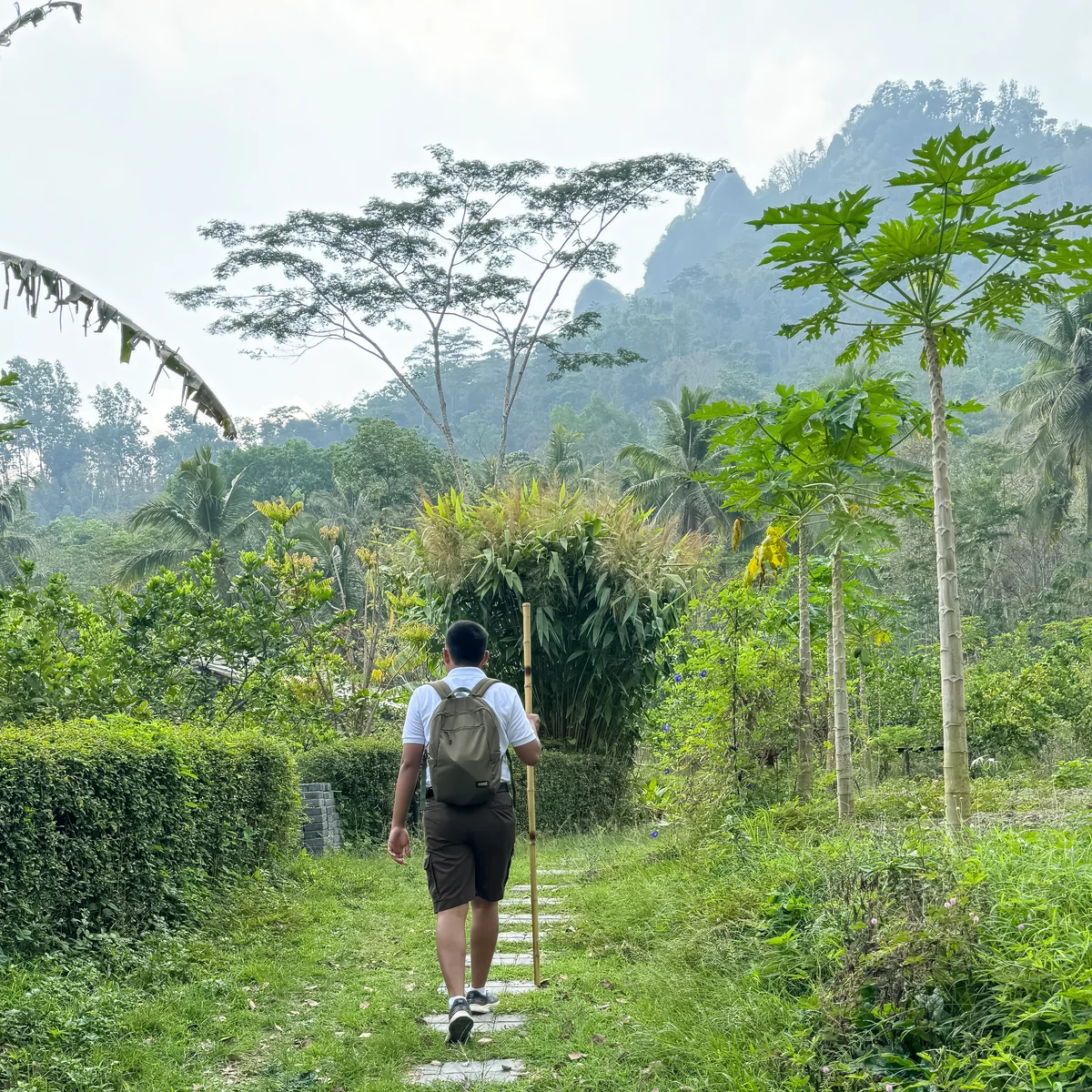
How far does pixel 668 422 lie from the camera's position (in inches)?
1588

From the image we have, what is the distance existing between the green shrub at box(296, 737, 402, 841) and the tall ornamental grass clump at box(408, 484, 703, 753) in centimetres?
198

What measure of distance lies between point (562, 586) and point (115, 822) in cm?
824

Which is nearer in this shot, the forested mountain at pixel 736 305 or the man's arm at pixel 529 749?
the man's arm at pixel 529 749

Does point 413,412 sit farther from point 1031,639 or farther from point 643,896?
point 643,896

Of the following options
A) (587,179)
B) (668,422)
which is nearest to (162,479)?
(668,422)

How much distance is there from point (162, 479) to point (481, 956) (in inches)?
3246

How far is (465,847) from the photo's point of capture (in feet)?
16.0

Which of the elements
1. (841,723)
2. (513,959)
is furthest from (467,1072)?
(841,723)

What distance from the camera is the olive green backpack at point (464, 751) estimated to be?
4750mm

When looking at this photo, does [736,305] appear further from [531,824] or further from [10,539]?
[531,824]

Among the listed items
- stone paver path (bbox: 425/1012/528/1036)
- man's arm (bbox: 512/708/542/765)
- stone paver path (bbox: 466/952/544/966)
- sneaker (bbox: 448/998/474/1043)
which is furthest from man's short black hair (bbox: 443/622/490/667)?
stone paver path (bbox: 466/952/544/966)

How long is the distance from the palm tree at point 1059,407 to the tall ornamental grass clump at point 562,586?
23721 millimetres

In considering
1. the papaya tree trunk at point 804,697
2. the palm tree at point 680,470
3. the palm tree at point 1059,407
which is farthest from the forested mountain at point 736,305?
the papaya tree trunk at point 804,697

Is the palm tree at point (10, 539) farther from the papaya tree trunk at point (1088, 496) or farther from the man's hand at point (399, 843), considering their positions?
the man's hand at point (399, 843)
